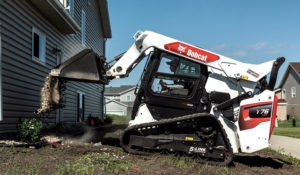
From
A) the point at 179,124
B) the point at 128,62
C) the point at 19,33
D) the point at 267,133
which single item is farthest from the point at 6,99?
the point at 267,133

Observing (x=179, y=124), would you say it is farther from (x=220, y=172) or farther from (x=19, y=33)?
(x=19, y=33)

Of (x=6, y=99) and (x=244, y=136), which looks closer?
(x=244, y=136)

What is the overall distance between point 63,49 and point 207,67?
951 centimetres

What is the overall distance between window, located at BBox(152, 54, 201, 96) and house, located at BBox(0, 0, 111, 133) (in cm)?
337

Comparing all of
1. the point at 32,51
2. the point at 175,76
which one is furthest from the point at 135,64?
the point at 32,51

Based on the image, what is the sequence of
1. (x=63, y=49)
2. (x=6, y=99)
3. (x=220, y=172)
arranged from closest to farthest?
(x=220, y=172), (x=6, y=99), (x=63, y=49)

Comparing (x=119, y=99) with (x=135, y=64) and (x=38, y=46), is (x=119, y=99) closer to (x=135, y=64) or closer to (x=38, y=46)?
(x=38, y=46)

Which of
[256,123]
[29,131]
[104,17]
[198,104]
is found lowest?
[29,131]

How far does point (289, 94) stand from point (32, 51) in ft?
117

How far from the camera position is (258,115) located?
6227 mm

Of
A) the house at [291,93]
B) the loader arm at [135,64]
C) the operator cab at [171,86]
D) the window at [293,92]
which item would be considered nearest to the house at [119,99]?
the house at [291,93]

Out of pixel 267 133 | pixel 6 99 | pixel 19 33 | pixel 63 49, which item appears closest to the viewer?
pixel 267 133

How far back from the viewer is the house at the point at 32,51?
8586mm

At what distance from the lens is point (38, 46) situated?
37.1 feet
